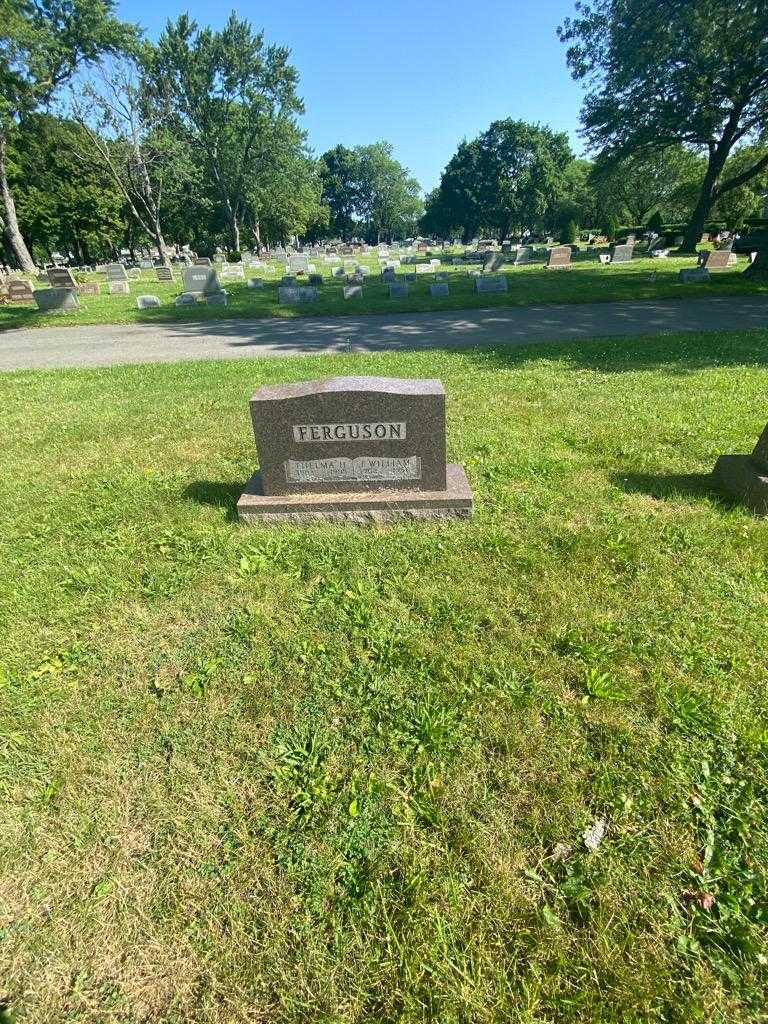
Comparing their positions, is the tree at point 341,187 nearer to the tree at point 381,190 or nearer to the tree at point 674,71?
the tree at point 381,190

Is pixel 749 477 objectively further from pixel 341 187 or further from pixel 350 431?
pixel 341 187

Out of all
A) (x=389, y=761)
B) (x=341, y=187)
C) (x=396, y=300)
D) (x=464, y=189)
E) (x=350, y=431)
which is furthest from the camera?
(x=341, y=187)

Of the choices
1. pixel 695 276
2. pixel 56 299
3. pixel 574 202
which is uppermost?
pixel 574 202

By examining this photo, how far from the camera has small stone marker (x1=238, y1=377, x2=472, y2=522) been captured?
3775 millimetres

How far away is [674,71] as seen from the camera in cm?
1842

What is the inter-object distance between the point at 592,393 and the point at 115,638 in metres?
6.43

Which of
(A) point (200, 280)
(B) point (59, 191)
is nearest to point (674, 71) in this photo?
(A) point (200, 280)

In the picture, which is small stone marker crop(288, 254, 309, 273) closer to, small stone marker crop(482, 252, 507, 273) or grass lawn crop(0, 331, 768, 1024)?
small stone marker crop(482, 252, 507, 273)

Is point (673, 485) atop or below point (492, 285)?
below

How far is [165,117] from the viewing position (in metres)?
37.7

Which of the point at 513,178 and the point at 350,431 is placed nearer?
the point at 350,431

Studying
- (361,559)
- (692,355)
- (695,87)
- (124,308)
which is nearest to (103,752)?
(361,559)

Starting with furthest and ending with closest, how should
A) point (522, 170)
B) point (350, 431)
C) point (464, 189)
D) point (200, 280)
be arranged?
point (464, 189) → point (522, 170) → point (200, 280) → point (350, 431)

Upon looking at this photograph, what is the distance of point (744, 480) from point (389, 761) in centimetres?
373
